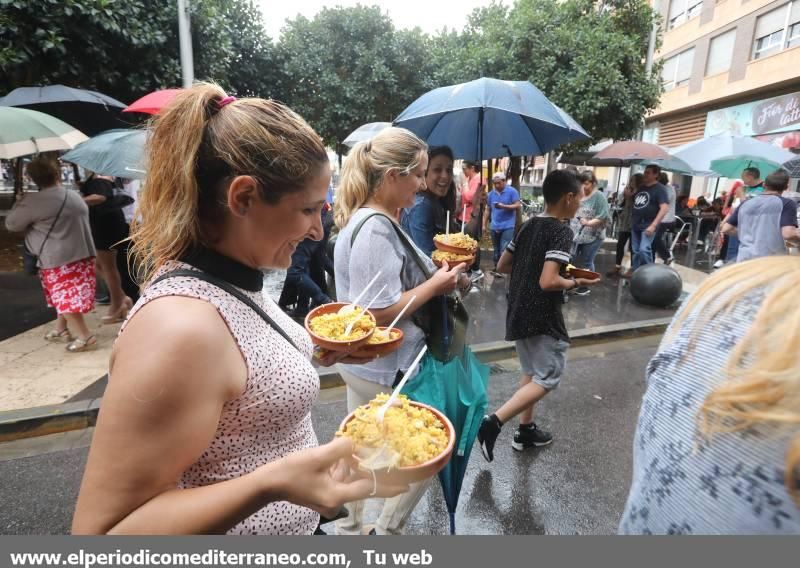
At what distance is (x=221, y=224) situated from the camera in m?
1.05

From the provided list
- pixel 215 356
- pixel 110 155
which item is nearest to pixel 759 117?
pixel 110 155

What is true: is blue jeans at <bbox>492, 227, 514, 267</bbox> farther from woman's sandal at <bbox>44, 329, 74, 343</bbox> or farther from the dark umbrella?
woman's sandal at <bbox>44, 329, 74, 343</bbox>

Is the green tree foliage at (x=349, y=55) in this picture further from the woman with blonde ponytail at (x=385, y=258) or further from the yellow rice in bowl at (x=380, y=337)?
the yellow rice in bowl at (x=380, y=337)

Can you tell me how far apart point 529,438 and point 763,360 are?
309 centimetres

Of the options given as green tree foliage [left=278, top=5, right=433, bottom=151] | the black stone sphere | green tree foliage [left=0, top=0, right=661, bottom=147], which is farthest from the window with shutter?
the black stone sphere

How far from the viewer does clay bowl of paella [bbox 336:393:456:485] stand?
111cm

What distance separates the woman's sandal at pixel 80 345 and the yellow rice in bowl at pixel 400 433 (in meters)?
4.91

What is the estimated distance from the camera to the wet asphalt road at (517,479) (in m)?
2.75

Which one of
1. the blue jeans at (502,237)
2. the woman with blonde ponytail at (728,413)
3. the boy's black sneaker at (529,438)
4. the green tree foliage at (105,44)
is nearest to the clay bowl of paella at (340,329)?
the woman with blonde ponytail at (728,413)

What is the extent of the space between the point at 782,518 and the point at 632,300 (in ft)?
25.3

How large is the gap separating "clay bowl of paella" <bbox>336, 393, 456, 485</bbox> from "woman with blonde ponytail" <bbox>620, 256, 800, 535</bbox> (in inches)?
20.5

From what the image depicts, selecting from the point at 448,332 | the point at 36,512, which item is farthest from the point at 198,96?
the point at 36,512

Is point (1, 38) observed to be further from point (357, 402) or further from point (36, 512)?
point (357, 402)

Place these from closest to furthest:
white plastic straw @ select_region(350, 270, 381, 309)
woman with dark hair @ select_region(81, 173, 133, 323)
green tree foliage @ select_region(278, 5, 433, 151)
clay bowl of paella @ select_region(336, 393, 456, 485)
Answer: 1. clay bowl of paella @ select_region(336, 393, 456, 485)
2. white plastic straw @ select_region(350, 270, 381, 309)
3. woman with dark hair @ select_region(81, 173, 133, 323)
4. green tree foliage @ select_region(278, 5, 433, 151)
